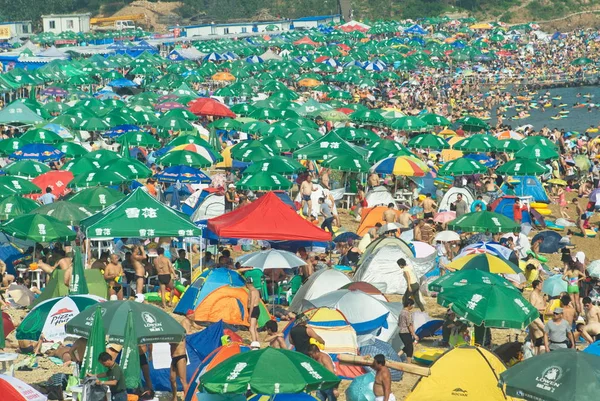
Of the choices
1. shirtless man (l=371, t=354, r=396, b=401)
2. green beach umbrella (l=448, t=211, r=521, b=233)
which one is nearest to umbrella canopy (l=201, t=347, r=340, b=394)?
shirtless man (l=371, t=354, r=396, b=401)

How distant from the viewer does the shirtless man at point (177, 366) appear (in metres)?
12.1

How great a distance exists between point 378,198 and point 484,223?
16.8 ft

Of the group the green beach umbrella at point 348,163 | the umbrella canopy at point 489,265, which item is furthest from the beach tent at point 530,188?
the umbrella canopy at point 489,265

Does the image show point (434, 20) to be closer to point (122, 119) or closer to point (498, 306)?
point (122, 119)

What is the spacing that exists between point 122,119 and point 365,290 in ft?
54.3

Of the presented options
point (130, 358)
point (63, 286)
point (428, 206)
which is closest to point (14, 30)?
point (428, 206)

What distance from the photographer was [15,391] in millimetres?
9812

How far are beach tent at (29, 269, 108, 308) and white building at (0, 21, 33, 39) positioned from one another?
229 feet

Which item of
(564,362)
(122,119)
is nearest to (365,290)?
(564,362)

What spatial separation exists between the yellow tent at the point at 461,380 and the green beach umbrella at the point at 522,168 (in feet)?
46.3

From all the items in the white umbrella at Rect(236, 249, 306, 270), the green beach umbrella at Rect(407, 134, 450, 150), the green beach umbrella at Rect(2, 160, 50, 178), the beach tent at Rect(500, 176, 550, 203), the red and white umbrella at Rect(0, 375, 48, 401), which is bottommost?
the beach tent at Rect(500, 176, 550, 203)

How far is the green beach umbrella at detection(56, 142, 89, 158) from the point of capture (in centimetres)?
2536

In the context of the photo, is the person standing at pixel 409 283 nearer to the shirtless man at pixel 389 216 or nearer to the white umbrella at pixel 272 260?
the white umbrella at pixel 272 260

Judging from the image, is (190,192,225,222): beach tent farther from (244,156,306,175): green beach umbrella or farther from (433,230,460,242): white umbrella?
(433,230,460,242): white umbrella
